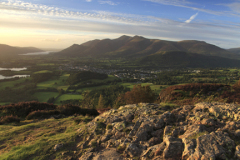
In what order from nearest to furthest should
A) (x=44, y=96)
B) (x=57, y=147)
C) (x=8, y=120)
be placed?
(x=57, y=147) → (x=8, y=120) → (x=44, y=96)

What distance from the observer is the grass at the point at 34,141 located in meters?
7.70

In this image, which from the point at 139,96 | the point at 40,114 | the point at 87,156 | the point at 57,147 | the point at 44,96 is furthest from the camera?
the point at 44,96

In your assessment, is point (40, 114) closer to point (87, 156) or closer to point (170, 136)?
point (87, 156)

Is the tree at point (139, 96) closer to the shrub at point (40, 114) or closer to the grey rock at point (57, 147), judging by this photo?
the shrub at point (40, 114)

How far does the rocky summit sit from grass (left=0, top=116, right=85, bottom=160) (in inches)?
48.6

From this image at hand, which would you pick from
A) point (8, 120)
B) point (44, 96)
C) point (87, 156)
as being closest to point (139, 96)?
point (87, 156)

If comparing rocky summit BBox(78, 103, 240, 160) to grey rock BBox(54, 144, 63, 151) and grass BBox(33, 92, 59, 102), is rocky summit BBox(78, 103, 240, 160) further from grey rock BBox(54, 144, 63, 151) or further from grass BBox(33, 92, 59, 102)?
grass BBox(33, 92, 59, 102)

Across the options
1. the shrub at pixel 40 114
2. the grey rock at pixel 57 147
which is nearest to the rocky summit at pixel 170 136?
the grey rock at pixel 57 147

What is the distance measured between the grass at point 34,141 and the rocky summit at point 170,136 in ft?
4.05

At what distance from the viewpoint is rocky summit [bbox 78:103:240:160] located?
5.88 meters

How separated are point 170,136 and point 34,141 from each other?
9.27 meters

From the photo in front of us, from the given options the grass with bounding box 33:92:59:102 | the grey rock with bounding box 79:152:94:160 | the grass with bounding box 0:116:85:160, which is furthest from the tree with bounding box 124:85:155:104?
the grass with bounding box 33:92:59:102

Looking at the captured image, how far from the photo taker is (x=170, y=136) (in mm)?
7051

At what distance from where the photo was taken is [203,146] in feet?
19.2
